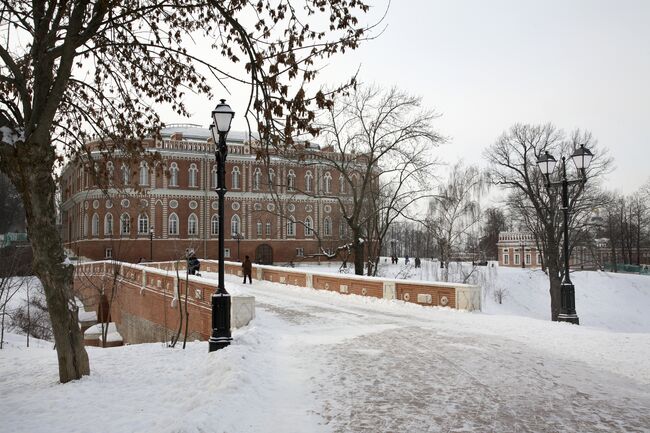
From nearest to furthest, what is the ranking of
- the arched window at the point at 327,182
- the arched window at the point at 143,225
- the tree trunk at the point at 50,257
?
1. the tree trunk at the point at 50,257
2. the arched window at the point at 143,225
3. the arched window at the point at 327,182

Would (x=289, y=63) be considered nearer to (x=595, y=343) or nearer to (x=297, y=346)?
(x=297, y=346)

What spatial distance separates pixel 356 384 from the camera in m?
7.04

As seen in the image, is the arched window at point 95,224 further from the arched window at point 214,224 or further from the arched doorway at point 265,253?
the arched doorway at point 265,253

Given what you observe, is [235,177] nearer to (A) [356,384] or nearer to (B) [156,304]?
(B) [156,304]

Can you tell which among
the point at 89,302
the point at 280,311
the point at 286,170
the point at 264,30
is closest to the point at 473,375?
the point at 264,30

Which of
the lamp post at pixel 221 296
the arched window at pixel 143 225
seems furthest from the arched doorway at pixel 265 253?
the lamp post at pixel 221 296

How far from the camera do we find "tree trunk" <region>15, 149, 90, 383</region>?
23.6ft

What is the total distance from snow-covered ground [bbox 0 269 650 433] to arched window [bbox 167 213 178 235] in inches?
1722

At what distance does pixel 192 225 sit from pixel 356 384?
166ft

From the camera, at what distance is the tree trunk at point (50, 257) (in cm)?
720

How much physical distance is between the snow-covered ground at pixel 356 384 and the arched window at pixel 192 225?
44291 mm

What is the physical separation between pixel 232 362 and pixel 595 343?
22.9ft

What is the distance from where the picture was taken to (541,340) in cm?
1044

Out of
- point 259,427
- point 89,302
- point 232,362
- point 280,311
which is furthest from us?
point 89,302
